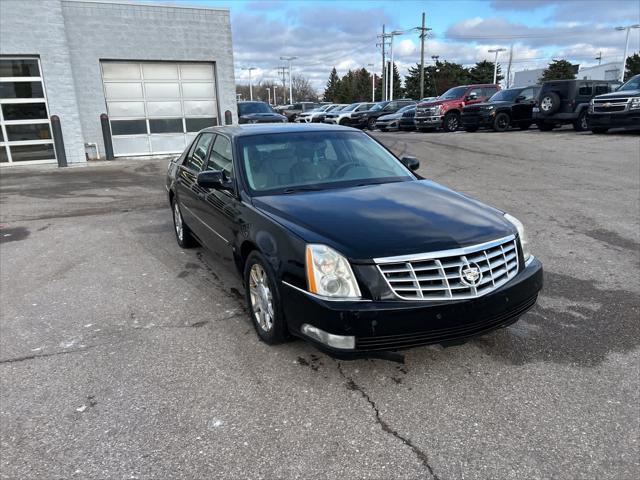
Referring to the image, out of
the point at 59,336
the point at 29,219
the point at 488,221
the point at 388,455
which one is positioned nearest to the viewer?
the point at 388,455

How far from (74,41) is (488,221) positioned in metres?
15.5

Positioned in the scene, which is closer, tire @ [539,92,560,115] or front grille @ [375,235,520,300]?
front grille @ [375,235,520,300]

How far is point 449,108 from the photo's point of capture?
2202cm

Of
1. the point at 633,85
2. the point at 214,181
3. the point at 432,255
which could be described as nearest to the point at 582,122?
the point at 633,85

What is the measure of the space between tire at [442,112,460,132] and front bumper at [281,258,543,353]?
20406mm

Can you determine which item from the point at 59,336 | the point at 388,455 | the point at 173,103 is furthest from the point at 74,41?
the point at 388,455

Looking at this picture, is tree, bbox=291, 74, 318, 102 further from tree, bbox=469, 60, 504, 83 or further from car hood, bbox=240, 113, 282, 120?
car hood, bbox=240, 113, 282, 120

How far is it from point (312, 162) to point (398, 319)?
199cm

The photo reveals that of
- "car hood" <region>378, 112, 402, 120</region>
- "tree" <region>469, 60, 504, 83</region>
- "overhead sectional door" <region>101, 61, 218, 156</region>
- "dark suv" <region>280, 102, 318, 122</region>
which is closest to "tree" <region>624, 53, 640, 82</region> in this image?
"tree" <region>469, 60, 504, 83</region>

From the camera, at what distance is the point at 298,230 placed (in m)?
3.19

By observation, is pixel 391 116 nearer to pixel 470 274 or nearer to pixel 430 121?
pixel 430 121

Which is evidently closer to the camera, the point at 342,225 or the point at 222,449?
the point at 222,449

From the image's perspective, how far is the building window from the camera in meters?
14.4

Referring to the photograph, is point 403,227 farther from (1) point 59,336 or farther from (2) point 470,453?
(1) point 59,336
